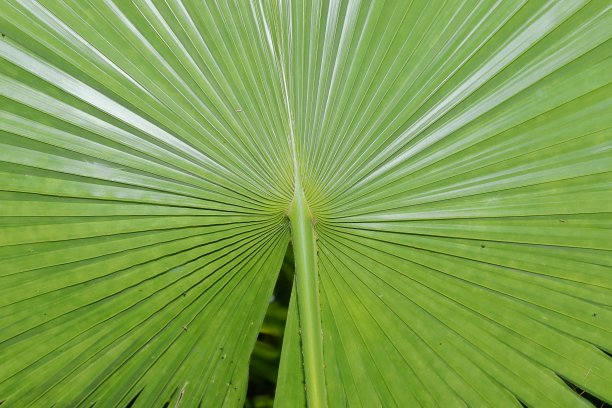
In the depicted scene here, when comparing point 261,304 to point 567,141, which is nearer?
point 567,141

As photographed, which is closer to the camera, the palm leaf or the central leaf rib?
the palm leaf

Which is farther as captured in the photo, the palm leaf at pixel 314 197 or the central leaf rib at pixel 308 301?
the central leaf rib at pixel 308 301

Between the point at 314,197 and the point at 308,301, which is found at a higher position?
the point at 314,197

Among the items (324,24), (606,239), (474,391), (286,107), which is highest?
(324,24)

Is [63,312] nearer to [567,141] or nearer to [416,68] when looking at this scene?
[416,68]

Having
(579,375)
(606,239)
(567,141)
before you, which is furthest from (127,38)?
(579,375)
